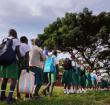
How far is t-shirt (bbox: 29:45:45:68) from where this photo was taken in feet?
40.5

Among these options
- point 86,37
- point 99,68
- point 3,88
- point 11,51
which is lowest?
point 3,88

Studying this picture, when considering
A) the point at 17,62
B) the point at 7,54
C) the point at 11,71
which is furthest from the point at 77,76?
the point at 7,54

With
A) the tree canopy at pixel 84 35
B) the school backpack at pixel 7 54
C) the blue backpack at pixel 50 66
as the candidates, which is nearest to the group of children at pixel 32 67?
the blue backpack at pixel 50 66

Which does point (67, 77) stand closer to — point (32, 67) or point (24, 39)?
point (32, 67)

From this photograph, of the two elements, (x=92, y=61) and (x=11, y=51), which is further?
(x=92, y=61)

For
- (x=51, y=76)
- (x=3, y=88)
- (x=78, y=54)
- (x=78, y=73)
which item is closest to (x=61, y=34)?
(x=78, y=54)

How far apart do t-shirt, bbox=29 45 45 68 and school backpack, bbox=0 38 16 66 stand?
7.20ft

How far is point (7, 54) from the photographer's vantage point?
10.0 m

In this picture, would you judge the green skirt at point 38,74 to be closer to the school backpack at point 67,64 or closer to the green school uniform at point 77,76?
the school backpack at point 67,64

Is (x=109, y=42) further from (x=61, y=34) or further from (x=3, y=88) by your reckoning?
(x=3, y=88)

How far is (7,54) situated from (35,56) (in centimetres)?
247

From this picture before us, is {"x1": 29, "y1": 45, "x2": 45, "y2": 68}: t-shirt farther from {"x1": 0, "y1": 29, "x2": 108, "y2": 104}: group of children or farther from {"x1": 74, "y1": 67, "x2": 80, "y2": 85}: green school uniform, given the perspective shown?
{"x1": 74, "y1": 67, "x2": 80, "y2": 85}: green school uniform

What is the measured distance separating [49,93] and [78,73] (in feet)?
17.1

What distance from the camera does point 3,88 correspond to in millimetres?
11047
